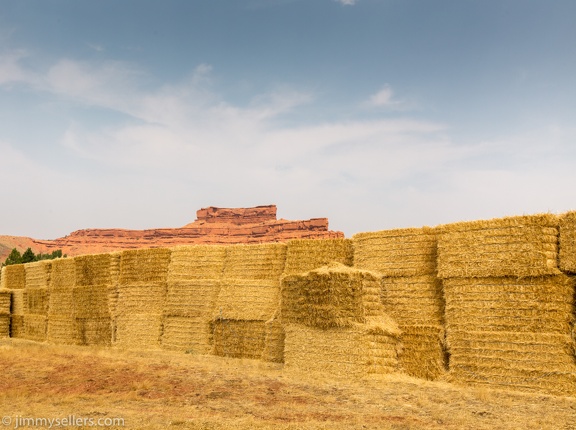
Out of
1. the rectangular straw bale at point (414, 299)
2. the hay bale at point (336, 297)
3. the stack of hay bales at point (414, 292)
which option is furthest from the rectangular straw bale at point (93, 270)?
the rectangular straw bale at point (414, 299)

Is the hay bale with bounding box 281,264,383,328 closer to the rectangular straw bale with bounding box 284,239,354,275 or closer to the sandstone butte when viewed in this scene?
the rectangular straw bale with bounding box 284,239,354,275

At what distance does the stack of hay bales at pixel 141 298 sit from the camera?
19.5 metres

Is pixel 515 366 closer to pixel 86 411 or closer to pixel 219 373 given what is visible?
pixel 219 373

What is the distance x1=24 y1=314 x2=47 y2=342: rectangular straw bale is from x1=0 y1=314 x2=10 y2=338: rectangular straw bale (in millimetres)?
1741

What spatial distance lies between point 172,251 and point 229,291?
351cm

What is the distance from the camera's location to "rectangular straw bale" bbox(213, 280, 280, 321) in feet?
54.5

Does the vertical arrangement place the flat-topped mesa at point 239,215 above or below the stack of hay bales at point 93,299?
above

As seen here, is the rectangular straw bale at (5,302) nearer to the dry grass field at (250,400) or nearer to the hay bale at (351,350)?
the dry grass field at (250,400)

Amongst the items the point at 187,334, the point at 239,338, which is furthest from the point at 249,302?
the point at 187,334

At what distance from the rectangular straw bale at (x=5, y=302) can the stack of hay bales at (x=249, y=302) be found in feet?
49.9

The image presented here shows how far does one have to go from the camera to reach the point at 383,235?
45.3ft

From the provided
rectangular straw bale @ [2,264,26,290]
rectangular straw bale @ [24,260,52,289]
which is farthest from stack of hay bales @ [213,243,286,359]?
rectangular straw bale @ [2,264,26,290]

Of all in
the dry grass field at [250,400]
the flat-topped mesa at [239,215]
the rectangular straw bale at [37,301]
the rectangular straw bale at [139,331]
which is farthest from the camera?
the flat-topped mesa at [239,215]

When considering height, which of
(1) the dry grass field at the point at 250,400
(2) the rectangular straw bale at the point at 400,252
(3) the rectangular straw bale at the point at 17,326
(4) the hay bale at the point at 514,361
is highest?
(2) the rectangular straw bale at the point at 400,252
